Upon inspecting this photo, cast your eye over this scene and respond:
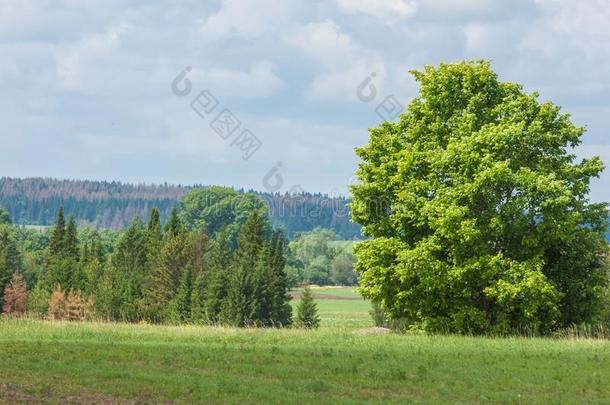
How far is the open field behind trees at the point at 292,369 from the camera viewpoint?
21266 mm

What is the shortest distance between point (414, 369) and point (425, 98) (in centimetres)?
2291

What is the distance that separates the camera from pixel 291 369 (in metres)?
25.4

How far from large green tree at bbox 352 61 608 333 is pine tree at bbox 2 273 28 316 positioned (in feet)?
316

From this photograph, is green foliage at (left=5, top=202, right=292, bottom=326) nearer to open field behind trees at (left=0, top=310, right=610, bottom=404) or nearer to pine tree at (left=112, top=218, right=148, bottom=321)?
pine tree at (left=112, top=218, right=148, bottom=321)

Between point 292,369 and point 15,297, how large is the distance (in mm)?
117283

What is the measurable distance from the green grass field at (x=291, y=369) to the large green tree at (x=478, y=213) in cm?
553

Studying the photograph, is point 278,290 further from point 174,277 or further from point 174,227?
point 174,227

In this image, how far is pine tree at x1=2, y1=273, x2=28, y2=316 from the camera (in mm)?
131500

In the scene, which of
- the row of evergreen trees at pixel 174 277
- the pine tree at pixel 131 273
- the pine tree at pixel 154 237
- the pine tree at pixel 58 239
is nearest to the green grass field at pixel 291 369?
the row of evergreen trees at pixel 174 277

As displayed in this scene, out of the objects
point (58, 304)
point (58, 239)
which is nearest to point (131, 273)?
point (58, 304)

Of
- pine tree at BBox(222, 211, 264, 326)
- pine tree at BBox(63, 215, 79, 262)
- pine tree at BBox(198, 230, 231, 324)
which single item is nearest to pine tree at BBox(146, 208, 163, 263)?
pine tree at BBox(63, 215, 79, 262)

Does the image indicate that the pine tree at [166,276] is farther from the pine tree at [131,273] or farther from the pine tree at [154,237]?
the pine tree at [154,237]

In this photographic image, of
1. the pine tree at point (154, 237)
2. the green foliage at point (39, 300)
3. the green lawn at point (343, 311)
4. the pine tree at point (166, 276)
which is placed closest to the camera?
the green foliage at point (39, 300)

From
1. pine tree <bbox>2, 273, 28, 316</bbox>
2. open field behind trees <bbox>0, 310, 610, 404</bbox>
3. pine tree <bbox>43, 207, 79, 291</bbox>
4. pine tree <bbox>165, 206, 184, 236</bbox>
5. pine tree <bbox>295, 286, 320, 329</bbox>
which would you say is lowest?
Answer: open field behind trees <bbox>0, 310, 610, 404</bbox>
